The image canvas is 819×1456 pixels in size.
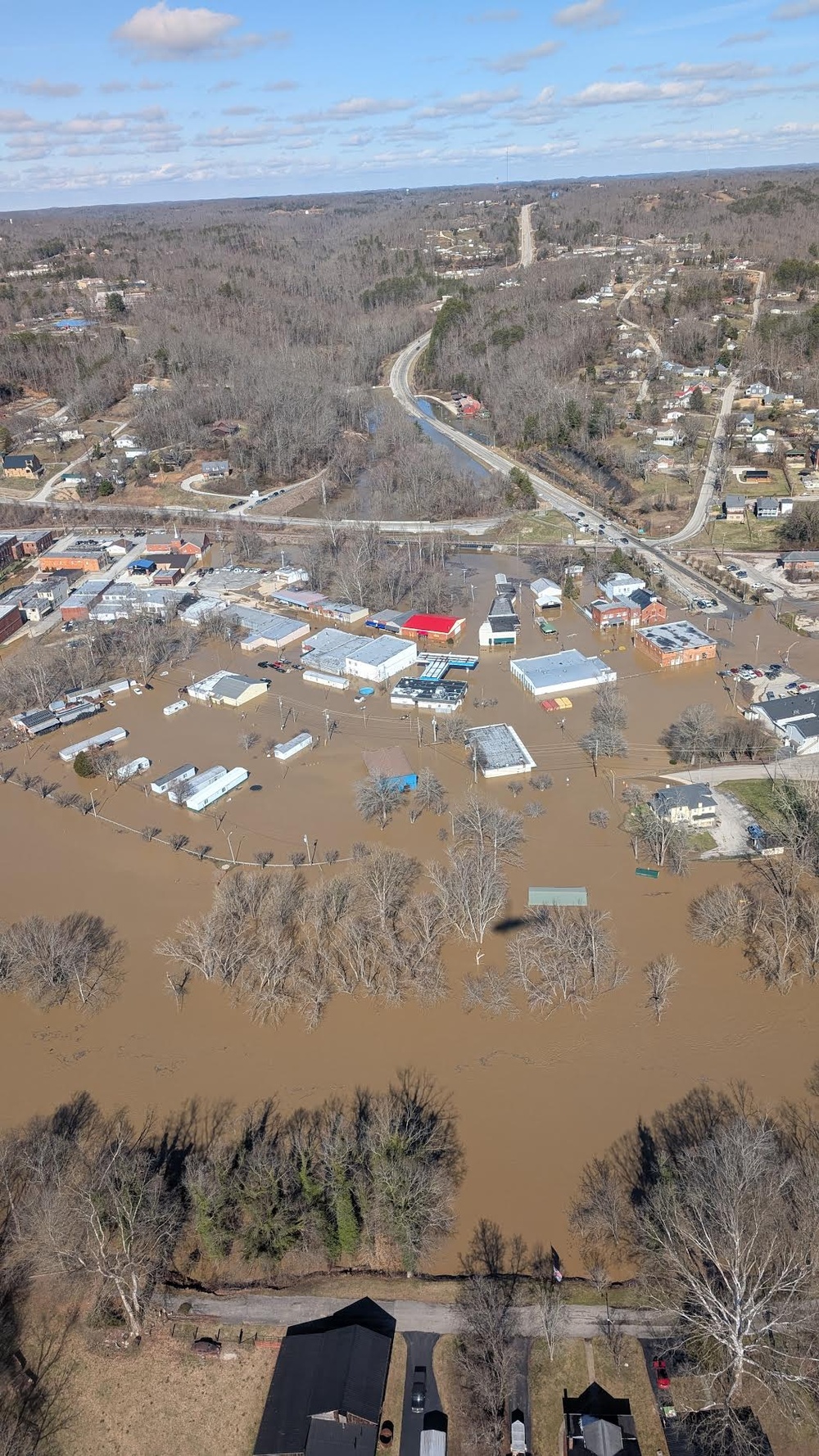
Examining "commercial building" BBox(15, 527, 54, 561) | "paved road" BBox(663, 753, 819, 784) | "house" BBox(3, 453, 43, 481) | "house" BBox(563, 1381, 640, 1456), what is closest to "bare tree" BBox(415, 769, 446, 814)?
"paved road" BBox(663, 753, 819, 784)

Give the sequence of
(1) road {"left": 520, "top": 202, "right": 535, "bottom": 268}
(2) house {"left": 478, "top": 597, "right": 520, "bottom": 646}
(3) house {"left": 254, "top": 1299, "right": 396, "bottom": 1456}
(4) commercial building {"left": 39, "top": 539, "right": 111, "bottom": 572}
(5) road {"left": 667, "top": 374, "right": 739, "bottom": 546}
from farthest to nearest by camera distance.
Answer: (1) road {"left": 520, "top": 202, "right": 535, "bottom": 268}
(4) commercial building {"left": 39, "top": 539, "right": 111, "bottom": 572}
(5) road {"left": 667, "top": 374, "right": 739, "bottom": 546}
(2) house {"left": 478, "top": 597, "right": 520, "bottom": 646}
(3) house {"left": 254, "top": 1299, "right": 396, "bottom": 1456}

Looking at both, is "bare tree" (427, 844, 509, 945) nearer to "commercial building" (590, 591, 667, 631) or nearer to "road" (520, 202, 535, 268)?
"commercial building" (590, 591, 667, 631)

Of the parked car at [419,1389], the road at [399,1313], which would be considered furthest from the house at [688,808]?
the parked car at [419,1389]

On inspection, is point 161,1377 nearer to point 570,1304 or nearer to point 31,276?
point 570,1304

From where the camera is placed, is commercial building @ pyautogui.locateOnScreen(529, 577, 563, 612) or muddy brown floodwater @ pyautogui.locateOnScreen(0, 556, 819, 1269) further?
commercial building @ pyautogui.locateOnScreen(529, 577, 563, 612)

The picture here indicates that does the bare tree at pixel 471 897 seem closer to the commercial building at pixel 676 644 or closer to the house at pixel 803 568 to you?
the commercial building at pixel 676 644

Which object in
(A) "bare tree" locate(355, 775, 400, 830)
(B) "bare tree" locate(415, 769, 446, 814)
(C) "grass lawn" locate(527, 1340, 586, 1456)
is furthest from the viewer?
(B) "bare tree" locate(415, 769, 446, 814)
